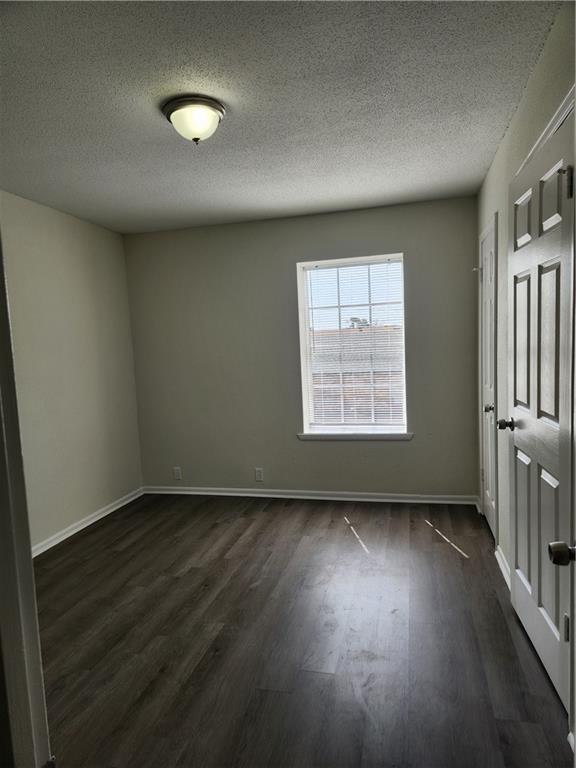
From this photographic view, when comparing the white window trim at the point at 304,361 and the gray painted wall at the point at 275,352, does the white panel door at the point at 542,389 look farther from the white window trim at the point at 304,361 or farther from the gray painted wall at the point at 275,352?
the white window trim at the point at 304,361

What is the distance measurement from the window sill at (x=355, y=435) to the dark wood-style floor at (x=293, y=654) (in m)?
0.83

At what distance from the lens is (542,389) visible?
6.05 ft

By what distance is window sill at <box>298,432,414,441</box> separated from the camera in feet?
13.8

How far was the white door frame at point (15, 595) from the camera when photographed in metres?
1.22

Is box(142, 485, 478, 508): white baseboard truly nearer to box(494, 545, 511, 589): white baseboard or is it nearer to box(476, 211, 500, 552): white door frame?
box(476, 211, 500, 552): white door frame

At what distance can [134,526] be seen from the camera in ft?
13.0

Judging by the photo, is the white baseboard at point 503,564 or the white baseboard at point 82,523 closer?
the white baseboard at point 503,564

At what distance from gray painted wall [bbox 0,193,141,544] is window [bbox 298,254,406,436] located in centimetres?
181

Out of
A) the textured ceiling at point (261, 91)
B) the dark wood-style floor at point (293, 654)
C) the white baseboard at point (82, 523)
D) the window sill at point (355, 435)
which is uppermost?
the textured ceiling at point (261, 91)

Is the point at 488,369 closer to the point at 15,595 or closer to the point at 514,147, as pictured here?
the point at 514,147

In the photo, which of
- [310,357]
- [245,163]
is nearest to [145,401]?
[310,357]

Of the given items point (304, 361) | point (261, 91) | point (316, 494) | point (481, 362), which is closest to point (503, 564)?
point (481, 362)

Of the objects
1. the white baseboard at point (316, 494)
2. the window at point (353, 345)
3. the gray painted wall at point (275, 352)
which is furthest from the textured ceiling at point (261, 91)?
the white baseboard at point (316, 494)

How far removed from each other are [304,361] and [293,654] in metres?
2.69
